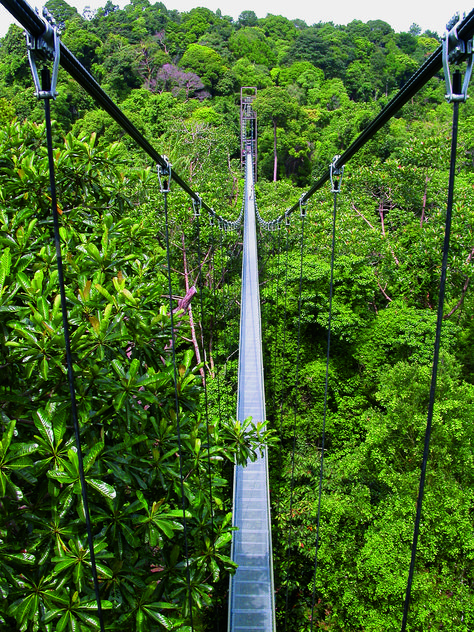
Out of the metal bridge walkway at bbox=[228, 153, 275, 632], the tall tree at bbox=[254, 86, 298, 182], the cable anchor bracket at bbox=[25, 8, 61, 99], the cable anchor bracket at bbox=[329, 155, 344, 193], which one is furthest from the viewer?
the tall tree at bbox=[254, 86, 298, 182]

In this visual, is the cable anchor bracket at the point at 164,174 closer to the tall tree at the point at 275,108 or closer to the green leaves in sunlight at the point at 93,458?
the green leaves in sunlight at the point at 93,458

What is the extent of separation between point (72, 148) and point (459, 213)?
6.86m

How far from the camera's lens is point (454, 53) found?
0.79 metres

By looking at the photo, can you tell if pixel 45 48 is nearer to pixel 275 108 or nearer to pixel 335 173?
pixel 335 173

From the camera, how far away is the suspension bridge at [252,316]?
2.47ft

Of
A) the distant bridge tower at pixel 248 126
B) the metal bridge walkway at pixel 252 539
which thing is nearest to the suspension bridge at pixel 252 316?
the metal bridge walkway at pixel 252 539

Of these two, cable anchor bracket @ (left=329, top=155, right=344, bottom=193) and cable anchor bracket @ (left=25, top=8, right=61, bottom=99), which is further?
cable anchor bracket @ (left=329, top=155, right=344, bottom=193)

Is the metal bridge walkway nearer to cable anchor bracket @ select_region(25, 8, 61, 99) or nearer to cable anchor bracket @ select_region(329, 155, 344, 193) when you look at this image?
cable anchor bracket @ select_region(329, 155, 344, 193)

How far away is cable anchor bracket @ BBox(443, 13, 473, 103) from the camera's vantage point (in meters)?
0.76

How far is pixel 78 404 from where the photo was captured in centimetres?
148

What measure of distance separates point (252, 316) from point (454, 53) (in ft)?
22.3

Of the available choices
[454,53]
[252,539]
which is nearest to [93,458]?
[454,53]

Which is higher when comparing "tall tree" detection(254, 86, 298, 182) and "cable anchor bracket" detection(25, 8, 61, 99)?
"tall tree" detection(254, 86, 298, 182)

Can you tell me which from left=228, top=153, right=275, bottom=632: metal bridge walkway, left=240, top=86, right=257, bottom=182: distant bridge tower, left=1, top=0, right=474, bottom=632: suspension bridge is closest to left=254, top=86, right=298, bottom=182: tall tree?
left=240, top=86, right=257, bottom=182: distant bridge tower
